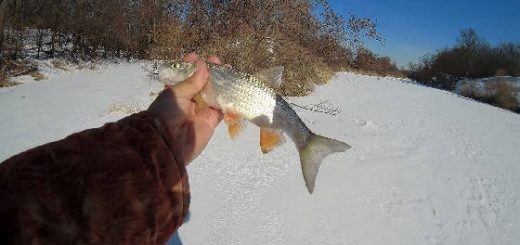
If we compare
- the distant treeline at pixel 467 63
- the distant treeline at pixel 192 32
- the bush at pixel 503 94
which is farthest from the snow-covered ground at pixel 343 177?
the distant treeline at pixel 467 63

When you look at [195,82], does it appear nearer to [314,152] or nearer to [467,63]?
[314,152]

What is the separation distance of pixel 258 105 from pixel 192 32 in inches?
339

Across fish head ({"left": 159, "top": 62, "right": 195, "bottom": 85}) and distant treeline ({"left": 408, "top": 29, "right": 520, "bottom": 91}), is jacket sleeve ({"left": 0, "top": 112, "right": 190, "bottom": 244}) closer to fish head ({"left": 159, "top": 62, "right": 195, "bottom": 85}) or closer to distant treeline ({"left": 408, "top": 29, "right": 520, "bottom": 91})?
fish head ({"left": 159, "top": 62, "right": 195, "bottom": 85})

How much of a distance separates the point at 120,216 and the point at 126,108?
7.20 meters

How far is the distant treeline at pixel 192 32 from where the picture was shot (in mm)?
9734

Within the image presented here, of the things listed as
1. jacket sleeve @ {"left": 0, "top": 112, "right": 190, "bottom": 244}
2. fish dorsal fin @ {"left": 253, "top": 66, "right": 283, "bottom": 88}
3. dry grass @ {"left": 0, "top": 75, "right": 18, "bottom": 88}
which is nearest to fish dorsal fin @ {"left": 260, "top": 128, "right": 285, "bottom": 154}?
fish dorsal fin @ {"left": 253, "top": 66, "right": 283, "bottom": 88}

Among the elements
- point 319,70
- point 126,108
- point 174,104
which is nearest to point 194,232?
point 174,104

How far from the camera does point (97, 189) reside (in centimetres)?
108

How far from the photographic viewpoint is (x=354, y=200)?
17.1ft

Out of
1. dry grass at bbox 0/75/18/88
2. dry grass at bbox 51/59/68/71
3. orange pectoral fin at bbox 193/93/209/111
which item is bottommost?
dry grass at bbox 0/75/18/88

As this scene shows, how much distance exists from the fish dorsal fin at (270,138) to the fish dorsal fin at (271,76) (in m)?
0.22

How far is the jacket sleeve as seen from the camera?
3.35ft

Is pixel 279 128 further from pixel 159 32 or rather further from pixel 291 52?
pixel 159 32

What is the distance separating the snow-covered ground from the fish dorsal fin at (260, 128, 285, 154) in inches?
90.4
